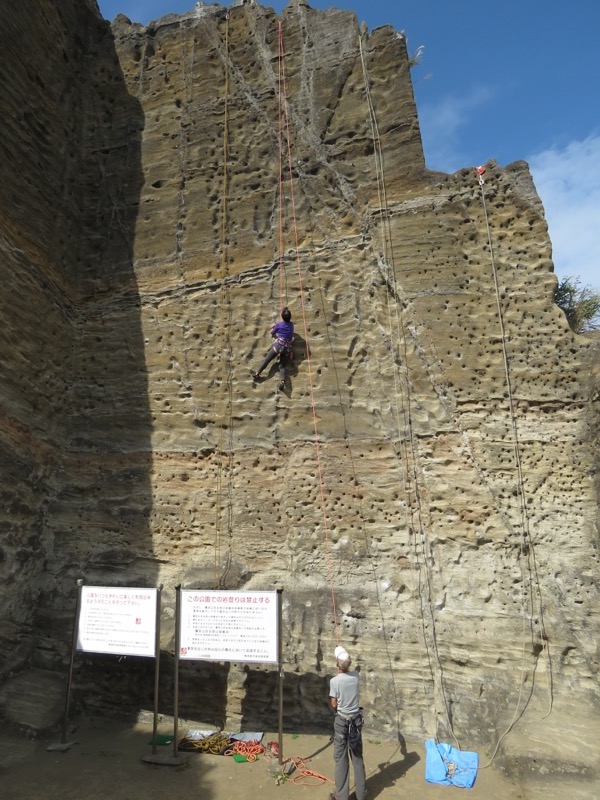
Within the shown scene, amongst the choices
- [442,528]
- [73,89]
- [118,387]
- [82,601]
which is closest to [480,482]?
[442,528]

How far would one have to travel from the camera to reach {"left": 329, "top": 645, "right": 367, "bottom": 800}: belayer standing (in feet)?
13.7

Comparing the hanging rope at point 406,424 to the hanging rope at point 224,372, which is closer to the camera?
the hanging rope at point 406,424

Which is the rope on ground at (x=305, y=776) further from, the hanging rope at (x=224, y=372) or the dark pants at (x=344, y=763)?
the hanging rope at (x=224, y=372)

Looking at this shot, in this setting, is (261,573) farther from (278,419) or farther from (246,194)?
(246,194)

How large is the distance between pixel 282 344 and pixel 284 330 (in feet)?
0.58

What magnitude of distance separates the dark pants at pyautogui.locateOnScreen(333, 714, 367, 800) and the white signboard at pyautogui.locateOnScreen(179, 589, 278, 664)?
2.72 ft

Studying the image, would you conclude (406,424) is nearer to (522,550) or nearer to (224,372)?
(522,550)

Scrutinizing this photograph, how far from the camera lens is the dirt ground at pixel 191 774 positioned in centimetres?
442

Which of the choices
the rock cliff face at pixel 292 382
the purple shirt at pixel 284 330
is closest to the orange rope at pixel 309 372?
the rock cliff face at pixel 292 382

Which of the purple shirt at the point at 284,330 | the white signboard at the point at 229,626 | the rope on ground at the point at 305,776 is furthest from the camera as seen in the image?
the purple shirt at the point at 284,330

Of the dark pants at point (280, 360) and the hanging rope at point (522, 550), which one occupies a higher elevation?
Answer: the dark pants at point (280, 360)

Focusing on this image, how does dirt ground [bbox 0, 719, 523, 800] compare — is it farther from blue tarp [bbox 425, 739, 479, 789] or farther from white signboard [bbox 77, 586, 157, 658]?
white signboard [bbox 77, 586, 157, 658]

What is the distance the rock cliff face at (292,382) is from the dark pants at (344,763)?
1.21 metres

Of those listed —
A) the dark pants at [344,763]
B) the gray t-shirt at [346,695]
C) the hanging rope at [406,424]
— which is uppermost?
the hanging rope at [406,424]
